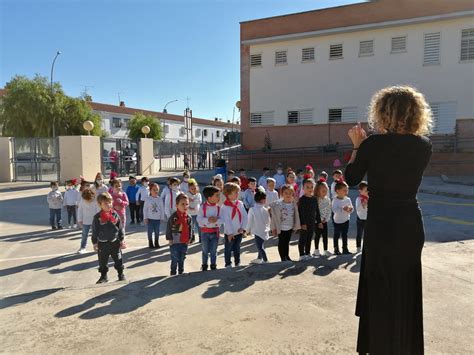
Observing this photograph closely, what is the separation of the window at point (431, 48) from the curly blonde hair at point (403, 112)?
22241 millimetres

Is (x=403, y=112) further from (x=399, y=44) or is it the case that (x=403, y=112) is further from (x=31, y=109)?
(x=31, y=109)

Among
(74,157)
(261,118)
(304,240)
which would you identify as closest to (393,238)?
(304,240)

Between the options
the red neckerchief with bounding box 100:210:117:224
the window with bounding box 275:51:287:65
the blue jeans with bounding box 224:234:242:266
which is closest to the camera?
the red neckerchief with bounding box 100:210:117:224

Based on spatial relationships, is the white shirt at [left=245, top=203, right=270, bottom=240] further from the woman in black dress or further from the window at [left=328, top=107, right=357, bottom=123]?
the window at [left=328, top=107, right=357, bottom=123]

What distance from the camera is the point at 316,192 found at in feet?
23.8

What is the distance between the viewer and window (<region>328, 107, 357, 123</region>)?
23734mm

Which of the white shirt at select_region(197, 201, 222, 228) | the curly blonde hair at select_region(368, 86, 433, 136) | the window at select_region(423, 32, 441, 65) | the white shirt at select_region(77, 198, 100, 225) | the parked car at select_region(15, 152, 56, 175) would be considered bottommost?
the white shirt at select_region(77, 198, 100, 225)

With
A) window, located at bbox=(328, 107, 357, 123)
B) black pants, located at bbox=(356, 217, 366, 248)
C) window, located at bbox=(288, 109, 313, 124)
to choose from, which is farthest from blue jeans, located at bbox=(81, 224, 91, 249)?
window, located at bbox=(328, 107, 357, 123)

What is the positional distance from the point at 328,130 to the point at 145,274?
19.7 meters

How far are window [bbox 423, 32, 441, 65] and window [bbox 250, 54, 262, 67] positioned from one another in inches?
383

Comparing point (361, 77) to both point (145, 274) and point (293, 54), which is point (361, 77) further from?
point (145, 274)

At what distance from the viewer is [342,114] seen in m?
24.0

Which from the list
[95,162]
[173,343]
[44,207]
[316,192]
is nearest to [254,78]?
[95,162]

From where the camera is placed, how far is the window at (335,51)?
23859 mm
